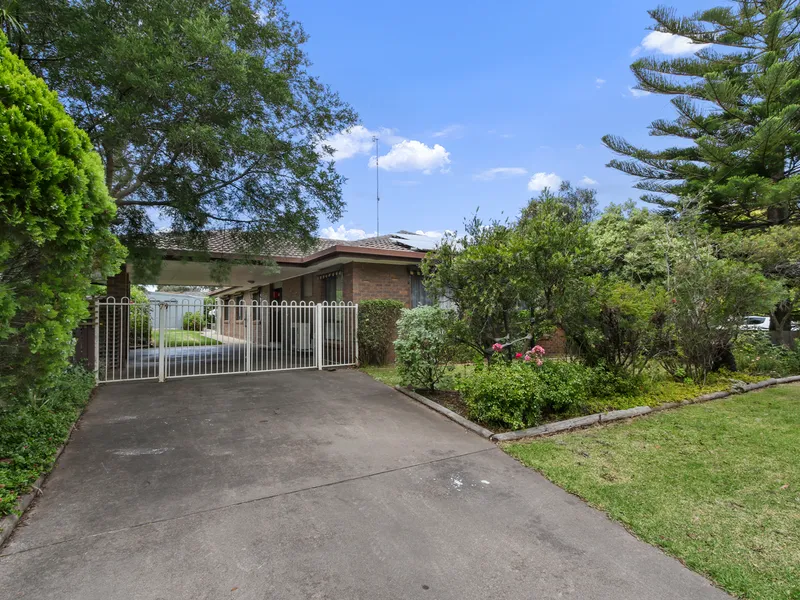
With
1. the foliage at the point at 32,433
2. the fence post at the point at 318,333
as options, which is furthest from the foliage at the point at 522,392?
the fence post at the point at 318,333

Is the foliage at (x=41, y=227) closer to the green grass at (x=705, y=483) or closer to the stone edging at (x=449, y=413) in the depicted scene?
the stone edging at (x=449, y=413)

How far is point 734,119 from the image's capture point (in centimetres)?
1352

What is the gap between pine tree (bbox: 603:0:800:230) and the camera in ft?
39.9

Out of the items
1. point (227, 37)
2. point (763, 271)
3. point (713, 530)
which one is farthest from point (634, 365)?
point (227, 37)

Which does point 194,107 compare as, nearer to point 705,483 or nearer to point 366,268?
point 366,268

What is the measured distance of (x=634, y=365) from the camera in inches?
272

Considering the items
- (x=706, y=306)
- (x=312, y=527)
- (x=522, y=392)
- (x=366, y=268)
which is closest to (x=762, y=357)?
(x=706, y=306)

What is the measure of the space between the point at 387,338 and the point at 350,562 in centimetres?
782

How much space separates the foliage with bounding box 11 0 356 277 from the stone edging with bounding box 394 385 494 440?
3.69 metres

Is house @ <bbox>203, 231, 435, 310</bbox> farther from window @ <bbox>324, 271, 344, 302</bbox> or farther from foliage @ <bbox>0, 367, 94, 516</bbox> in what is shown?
foliage @ <bbox>0, 367, 94, 516</bbox>

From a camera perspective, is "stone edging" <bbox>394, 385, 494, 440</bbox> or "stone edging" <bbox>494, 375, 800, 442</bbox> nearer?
"stone edging" <bbox>494, 375, 800, 442</bbox>

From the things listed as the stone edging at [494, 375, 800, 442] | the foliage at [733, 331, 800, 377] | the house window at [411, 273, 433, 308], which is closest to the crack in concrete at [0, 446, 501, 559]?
the stone edging at [494, 375, 800, 442]

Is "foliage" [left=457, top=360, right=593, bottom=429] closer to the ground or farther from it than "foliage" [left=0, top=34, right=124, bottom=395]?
closer to the ground

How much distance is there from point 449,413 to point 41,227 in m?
5.06
